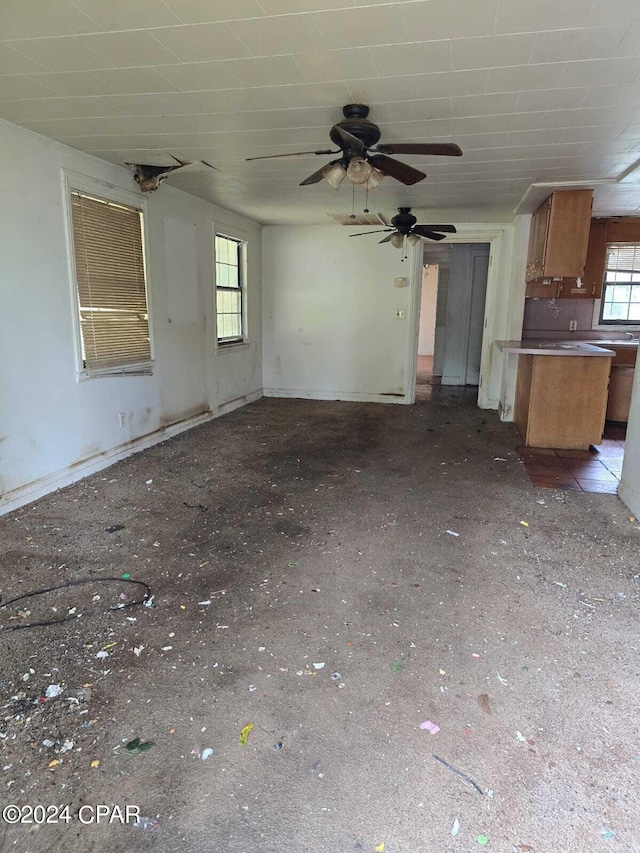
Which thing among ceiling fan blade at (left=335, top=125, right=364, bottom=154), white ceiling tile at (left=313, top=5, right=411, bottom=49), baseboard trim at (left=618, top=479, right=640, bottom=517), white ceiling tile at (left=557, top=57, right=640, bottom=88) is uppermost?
white ceiling tile at (left=557, top=57, right=640, bottom=88)

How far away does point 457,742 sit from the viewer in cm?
164

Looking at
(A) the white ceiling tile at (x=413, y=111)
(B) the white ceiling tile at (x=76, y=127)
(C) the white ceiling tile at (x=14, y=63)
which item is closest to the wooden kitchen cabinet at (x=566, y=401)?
(A) the white ceiling tile at (x=413, y=111)

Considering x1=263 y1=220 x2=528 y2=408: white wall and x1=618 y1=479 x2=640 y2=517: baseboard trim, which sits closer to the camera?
x1=618 y1=479 x2=640 y2=517: baseboard trim

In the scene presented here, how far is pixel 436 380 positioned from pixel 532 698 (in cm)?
786

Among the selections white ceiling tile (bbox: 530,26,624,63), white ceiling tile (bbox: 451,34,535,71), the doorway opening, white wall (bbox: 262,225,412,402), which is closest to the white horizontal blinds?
white ceiling tile (bbox: 451,34,535,71)

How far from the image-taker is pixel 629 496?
11.7ft

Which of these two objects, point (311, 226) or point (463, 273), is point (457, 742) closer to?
point (311, 226)

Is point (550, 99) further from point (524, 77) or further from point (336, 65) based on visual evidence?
point (336, 65)

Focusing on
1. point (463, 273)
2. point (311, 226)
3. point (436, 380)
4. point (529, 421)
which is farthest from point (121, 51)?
point (436, 380)

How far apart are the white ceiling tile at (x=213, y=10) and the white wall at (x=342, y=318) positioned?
5.03 meters

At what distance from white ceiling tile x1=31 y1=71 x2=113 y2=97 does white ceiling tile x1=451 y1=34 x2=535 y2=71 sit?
1.76 meters

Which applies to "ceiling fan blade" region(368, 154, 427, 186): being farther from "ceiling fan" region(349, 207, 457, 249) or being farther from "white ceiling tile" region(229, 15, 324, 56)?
"ceiling fan" region(349, 207, 457, 249)

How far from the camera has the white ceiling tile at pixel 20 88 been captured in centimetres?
257

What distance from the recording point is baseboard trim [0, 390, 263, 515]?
11.2 ft
